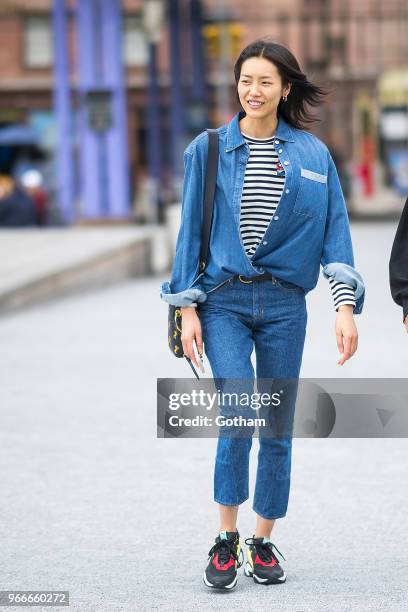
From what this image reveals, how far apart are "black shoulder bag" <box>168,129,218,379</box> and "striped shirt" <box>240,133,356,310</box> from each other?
0.10 m

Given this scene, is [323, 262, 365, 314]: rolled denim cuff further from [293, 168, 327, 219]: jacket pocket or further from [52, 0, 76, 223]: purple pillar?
[52, 0, 76, 223]: purple pillar

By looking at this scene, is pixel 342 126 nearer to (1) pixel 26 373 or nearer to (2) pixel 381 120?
(2) pixel 381 120

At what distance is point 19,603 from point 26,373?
219 inches

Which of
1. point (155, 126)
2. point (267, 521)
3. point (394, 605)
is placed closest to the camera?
point (394, 605)

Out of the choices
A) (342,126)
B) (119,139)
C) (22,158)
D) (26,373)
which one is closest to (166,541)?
(26,373)

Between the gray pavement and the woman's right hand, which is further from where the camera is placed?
the gray pavement

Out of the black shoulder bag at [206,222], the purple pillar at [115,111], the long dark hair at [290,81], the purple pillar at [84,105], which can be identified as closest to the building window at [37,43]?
the purple pillar at [84,105]

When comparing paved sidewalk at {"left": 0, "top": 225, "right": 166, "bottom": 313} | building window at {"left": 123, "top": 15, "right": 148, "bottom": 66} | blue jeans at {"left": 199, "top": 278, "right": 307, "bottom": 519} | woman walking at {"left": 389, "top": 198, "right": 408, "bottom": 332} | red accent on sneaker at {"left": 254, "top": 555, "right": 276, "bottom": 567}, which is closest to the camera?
woman walking at {"left": 389, "top": 198, "right": 408, "bottom": 332}

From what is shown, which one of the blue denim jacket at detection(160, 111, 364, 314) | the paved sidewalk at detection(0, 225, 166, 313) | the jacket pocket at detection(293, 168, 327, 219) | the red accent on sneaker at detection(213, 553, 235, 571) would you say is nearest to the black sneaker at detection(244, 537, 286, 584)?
the red accent on sneaker at detection(213, 553, 235, 571)

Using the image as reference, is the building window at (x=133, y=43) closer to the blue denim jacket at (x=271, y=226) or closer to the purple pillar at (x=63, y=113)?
the purple pillar at (x=63, y=113)

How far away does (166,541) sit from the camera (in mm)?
5430

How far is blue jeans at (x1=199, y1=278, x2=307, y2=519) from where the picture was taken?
457cm

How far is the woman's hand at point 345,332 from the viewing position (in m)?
4.47

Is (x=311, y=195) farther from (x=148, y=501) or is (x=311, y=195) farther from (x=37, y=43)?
(x=37, y=43)
